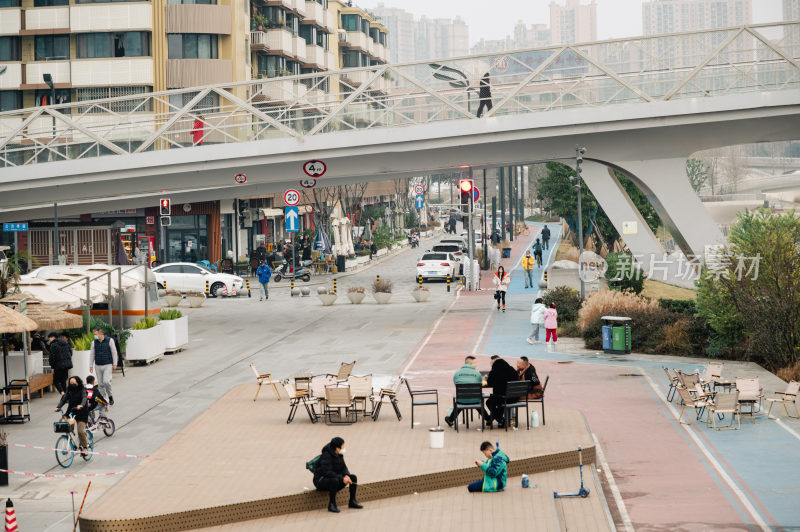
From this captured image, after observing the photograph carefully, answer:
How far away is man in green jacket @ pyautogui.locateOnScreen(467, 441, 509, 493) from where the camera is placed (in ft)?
48.5

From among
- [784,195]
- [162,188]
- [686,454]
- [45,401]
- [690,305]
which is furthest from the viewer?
[784,195]

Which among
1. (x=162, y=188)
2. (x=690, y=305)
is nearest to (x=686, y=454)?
(x=690, y=305)

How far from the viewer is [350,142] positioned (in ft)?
116

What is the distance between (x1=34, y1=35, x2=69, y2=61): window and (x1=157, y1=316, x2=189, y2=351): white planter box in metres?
36.9

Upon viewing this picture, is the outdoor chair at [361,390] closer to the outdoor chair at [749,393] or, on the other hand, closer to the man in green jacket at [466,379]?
the man in green jacket at [466,379]

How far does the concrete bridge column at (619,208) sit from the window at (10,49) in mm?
39319

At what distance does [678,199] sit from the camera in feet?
120

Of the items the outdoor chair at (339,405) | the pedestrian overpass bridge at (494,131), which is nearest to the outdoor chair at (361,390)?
the outdoor chair at (339,405)

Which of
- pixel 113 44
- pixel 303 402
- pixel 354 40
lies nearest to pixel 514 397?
pixel 303 402

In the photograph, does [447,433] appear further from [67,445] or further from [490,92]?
[490,92]

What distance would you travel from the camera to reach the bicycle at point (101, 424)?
1848 cm

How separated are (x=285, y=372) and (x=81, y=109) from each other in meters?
39.0

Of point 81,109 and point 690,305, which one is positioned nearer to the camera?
point 690,305

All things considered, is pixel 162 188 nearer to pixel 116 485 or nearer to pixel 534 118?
pixel 534 118
